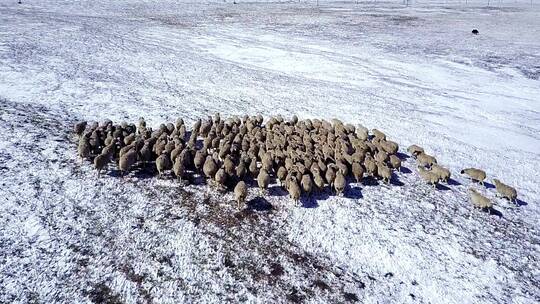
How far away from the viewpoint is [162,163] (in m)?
7.86

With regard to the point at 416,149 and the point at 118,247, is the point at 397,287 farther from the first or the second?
the point at 416,149

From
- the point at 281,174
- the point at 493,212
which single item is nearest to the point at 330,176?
the point at 281,174

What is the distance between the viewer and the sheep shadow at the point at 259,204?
7.19 meters

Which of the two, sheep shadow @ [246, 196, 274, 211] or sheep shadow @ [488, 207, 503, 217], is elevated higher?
sheep shadow @ [246, 196, 274, 211]

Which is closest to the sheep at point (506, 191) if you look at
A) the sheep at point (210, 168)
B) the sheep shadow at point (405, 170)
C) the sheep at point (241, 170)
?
the sheep shadow at point (405, 170)

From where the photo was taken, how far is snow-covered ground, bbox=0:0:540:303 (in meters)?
5.54

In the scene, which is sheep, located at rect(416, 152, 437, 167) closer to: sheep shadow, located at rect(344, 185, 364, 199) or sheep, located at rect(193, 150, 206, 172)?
sheep shadow, located at rect(344, 185, 364, 199)

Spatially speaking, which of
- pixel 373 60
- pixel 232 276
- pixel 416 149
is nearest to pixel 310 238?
pixel 232 276

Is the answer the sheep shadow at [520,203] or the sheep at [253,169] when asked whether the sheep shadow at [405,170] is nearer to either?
the sheep shadow at [520,203]

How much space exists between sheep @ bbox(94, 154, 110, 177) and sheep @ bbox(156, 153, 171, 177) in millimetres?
972

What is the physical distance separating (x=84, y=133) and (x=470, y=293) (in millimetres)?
7991

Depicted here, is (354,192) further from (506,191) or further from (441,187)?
(506,191)

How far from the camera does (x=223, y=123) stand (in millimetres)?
9984

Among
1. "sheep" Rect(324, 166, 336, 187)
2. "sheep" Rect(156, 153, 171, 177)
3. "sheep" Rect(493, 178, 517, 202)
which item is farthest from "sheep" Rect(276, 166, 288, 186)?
"sheep" Rect(493, 178, 517, 202)
